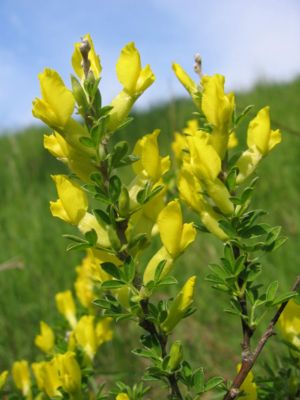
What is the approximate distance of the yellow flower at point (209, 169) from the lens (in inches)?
29.3

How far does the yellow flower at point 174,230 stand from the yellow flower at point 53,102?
0.57ft

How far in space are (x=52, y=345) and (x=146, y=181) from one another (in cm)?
57

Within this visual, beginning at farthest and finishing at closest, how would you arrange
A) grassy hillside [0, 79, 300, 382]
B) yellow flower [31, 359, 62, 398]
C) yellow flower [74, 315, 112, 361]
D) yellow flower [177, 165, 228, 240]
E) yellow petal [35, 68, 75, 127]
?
grassy hillside [0, 79, 300, 382], yellow flower [74, 315, 112, 361], yellow flower [31, 359, 62, 398], yellow flower [177, 165, 228, 240], yellow petal [35, 68, 75, 127]

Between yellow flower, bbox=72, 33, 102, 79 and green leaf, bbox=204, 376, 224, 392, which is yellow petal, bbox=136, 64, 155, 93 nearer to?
yellow flower, bbox=72, 33, 102, 79

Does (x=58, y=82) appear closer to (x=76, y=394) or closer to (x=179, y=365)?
(x=179, y=365)

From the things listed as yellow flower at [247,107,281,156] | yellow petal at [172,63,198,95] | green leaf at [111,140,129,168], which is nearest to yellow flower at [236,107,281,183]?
yellow flower at [247,107,281,156]

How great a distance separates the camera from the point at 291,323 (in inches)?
32.6

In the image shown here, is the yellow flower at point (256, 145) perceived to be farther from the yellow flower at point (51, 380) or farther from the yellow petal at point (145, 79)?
the yellow flower at point (51, 380)

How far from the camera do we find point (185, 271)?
8.25 feet

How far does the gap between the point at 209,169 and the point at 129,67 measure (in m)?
0.17

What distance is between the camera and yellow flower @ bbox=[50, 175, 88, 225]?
0.74 meters

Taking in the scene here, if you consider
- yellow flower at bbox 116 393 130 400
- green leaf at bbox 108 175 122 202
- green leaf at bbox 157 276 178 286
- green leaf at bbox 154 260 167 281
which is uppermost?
green leaf at bbox 108 175 122 202

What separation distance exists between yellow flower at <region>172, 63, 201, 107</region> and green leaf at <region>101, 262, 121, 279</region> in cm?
29

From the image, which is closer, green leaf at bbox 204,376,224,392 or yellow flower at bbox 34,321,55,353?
green leaf at bbox 204,376,224,392
